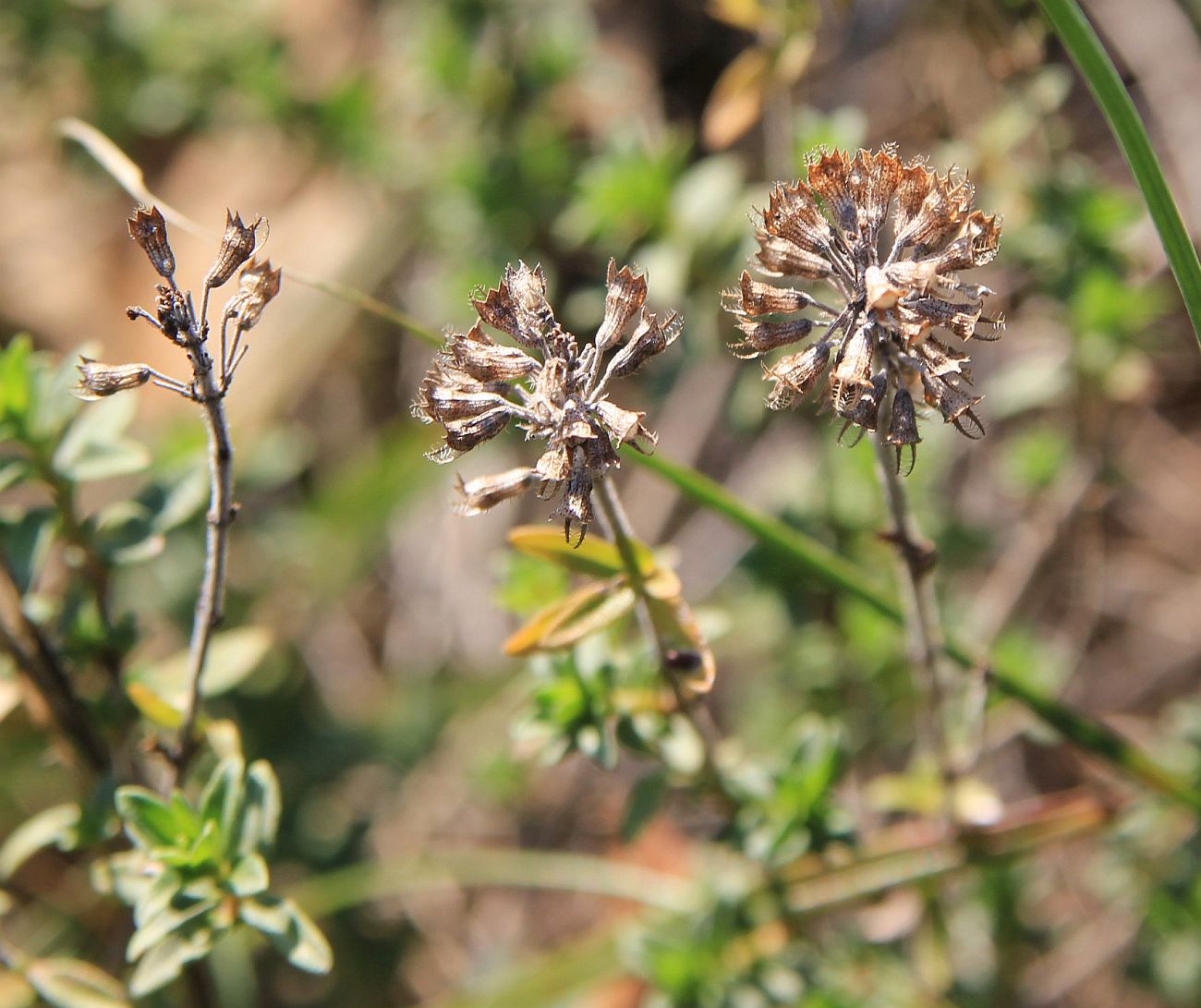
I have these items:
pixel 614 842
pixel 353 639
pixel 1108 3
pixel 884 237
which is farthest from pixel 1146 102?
pixel 353 639

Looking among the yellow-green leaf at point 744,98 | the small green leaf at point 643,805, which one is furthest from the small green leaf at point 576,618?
the yellow-green leaf at point 744,98

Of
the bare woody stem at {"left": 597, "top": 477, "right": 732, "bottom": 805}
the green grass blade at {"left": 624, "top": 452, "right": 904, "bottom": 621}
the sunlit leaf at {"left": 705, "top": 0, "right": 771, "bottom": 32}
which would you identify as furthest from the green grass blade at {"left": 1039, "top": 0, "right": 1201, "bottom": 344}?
the sunlit leaf at {"left": 705, "top": 0, "right": 771, "bottom": 32}

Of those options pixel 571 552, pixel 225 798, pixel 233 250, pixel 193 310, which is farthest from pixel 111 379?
pixel 225 798

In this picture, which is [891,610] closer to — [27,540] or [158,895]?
[158,895]

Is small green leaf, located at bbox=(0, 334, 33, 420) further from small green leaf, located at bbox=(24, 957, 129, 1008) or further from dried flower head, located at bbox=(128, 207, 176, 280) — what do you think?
small green leaf, located at bbox=(24, 957, 129, 1008)

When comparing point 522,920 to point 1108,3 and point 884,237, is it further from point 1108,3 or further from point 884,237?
point 1108,3

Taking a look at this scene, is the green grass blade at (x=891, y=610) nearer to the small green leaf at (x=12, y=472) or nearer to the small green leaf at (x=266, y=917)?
the small green leaf at (x=266, y=917)
